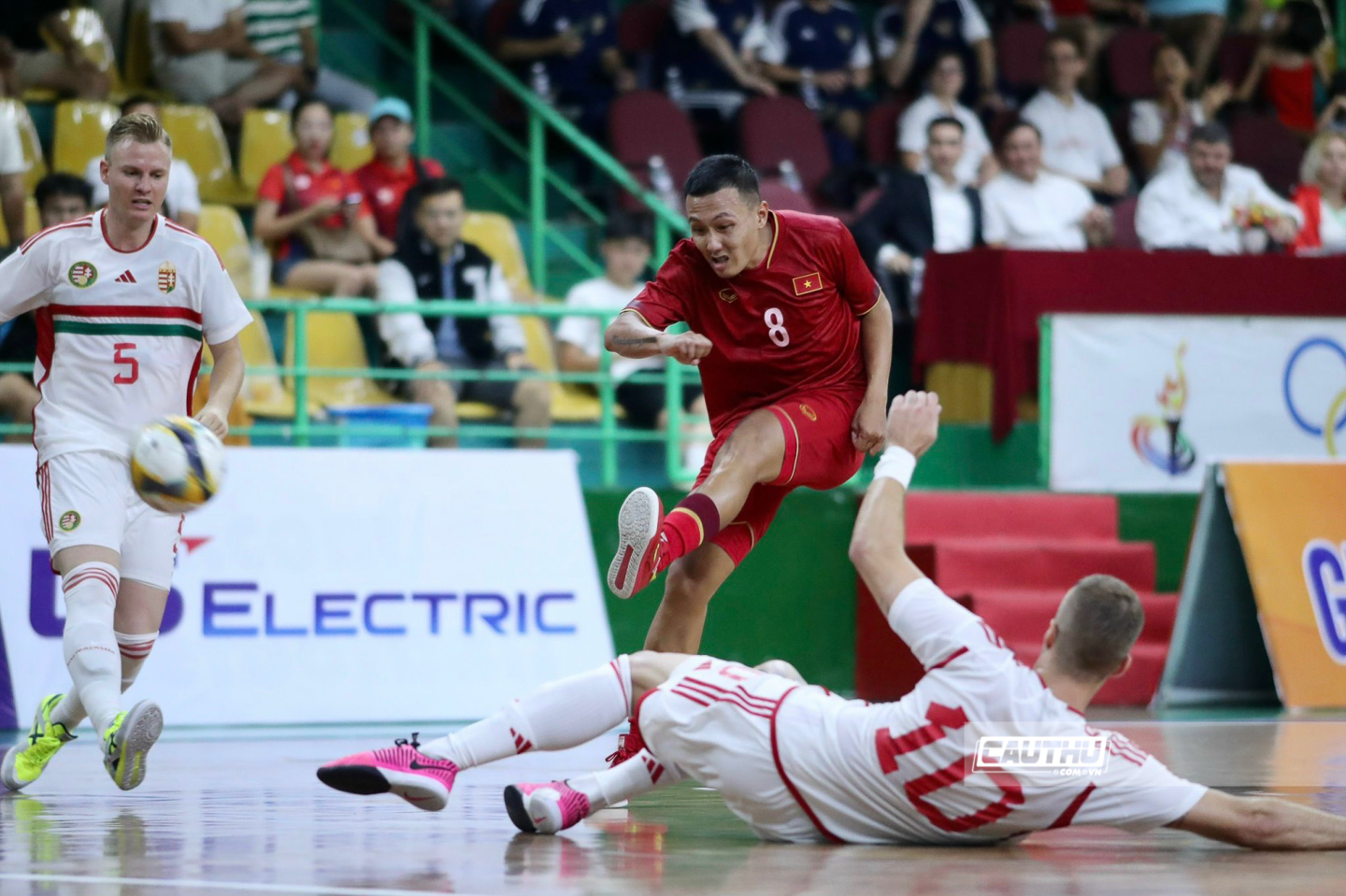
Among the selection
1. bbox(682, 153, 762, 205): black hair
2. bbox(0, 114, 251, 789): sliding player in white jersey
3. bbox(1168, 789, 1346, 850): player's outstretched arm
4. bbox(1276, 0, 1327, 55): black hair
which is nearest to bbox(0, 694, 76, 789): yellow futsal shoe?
bbox(0, 114, 251, 789): sliding player in white jersey

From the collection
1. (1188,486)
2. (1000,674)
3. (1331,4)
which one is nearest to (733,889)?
(1000,674)

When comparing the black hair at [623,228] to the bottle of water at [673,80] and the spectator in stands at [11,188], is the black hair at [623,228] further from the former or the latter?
the spectator in stands at [11,188]

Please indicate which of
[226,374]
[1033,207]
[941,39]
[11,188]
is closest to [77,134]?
[11,188]

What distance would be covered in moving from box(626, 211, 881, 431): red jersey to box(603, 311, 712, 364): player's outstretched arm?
37 cm

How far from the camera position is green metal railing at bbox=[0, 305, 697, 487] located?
10.7 meters

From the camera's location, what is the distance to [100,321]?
691cm

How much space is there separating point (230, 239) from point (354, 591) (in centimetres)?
287

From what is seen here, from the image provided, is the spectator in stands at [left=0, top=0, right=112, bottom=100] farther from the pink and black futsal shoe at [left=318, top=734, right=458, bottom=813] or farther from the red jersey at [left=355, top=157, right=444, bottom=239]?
the pink and black futsal shoe at [left=318, top=734, right=458, bottom=813]

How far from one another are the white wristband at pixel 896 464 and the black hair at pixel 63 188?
702cm

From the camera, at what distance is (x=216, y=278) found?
7.04 meters

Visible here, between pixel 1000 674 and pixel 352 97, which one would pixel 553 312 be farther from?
pixel 1000 674

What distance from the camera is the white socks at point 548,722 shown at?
5273mm

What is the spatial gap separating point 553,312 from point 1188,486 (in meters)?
4.34

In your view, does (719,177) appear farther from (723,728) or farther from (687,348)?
(723,728)
